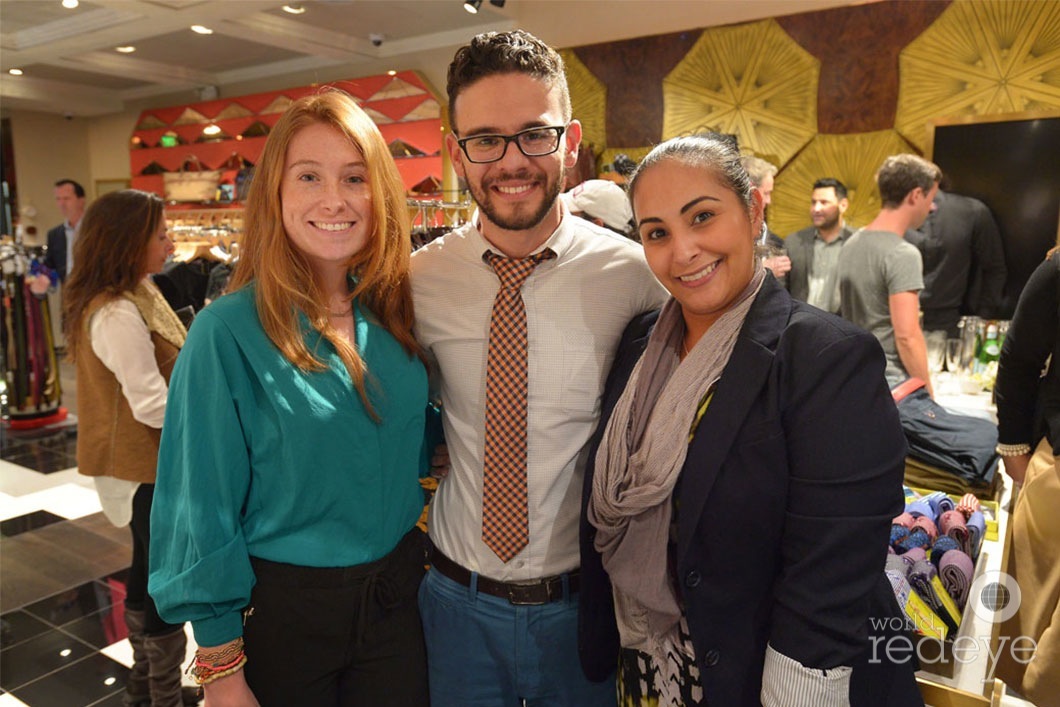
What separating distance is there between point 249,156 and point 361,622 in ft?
28.6

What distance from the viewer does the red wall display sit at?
7.22 metres

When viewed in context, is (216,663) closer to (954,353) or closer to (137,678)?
(137,678)

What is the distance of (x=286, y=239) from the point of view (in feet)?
5.01

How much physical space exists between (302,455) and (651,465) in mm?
682

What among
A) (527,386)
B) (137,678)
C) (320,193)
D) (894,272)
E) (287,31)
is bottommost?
(137,678)

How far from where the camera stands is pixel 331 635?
1459 mm

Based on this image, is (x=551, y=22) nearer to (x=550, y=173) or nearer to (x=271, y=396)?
(x=550, y=173)

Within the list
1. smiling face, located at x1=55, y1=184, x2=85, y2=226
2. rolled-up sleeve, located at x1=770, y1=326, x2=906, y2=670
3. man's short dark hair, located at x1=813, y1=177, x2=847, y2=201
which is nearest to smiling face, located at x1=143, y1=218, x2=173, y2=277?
rolled-up sleeve, located at x1=770, y1=326, x2=906, y2=670

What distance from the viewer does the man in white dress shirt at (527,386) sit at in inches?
62.3

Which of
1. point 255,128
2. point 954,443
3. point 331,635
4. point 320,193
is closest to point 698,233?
point 320,193

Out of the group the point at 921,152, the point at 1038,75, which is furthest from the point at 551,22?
the point at 1038,75

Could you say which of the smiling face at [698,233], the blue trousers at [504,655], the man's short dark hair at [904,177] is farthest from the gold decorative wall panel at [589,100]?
the blue trousers at [504,655]

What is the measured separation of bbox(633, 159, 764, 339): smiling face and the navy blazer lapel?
0.09 meters

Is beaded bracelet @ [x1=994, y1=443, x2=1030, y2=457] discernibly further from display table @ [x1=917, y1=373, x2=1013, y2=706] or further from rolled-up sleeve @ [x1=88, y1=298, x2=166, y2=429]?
rolled-up sleeve @ [x1=88, y1=298, x2=166, y2=429]
